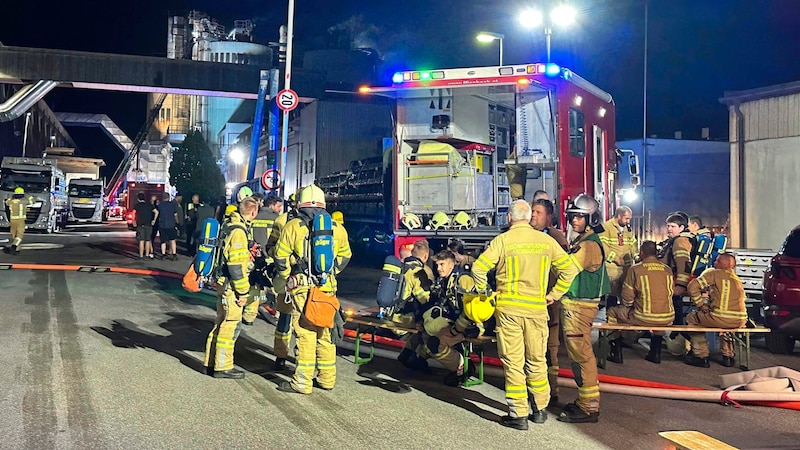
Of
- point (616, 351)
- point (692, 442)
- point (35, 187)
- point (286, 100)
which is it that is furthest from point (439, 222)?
point (35, 187)

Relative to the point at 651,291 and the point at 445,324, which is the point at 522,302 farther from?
the point at 651,291

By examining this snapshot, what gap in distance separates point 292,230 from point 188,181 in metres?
51.7

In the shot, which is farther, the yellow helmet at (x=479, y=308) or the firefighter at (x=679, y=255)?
the firefighter at (x=679, y=255)

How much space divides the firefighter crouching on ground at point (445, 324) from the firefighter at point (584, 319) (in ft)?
3.23

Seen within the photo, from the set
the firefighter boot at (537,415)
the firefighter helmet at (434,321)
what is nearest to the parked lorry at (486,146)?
the firefighter helmet at (434,321)

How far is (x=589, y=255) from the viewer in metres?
5.55

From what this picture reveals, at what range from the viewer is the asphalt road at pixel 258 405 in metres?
4.73

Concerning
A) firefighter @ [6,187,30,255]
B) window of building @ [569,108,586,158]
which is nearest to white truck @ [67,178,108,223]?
firefighter @ [6,187,30,255]

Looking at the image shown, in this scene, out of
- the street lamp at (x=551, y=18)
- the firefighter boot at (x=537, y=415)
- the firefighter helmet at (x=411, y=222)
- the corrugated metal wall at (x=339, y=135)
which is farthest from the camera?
the corrugated metal wall at (x=339, y=135)

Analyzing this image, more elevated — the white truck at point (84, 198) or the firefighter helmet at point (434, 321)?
the white truck at point (84, 198)

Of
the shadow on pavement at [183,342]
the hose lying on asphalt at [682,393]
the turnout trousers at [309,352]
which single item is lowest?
the hose lying on asphalt at [682,393]

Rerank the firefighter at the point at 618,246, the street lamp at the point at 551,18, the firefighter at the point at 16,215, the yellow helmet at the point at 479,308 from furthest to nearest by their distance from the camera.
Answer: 1. the firefighter at the point at 16,215
2. the street lamp at the point at 551,18
3. the firefighter at the point at 618,246
4. the yellow helmet at the point at 479,308

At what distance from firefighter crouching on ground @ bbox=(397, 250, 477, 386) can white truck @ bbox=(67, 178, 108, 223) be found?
3479cm

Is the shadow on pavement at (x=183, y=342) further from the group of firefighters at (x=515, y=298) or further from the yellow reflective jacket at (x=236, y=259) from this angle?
the yellow reflective jacket at (x=236, y=259)
